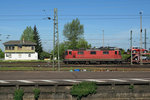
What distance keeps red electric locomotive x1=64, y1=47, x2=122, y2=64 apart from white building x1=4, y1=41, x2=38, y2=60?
82.7 ft

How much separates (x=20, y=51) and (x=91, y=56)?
31104 mm

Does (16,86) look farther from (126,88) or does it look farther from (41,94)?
(126,88)

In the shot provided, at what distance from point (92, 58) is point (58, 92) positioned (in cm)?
2505

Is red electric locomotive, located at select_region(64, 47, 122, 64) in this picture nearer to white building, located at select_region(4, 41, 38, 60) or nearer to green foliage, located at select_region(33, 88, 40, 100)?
green foliage, located at select_region(33, 88, 40, 100)

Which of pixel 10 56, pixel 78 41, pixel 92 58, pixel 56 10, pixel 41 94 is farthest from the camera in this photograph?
pixel 78 41

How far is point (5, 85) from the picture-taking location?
40.0 ft

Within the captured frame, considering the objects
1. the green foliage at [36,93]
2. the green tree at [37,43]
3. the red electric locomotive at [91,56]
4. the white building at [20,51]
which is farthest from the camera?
the green tree at [37,43]

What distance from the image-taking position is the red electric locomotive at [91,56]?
3675 cm

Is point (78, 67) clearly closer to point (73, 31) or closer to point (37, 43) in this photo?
point (73, 31)

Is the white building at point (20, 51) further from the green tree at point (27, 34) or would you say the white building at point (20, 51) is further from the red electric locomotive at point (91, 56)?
the green tree at point (27, 34)

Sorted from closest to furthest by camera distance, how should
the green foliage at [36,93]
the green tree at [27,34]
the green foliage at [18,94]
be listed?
the green foliage at [18,94], the green foliage at [36,93], the green tree at [27,34]

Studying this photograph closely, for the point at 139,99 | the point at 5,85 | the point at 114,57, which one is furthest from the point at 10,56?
the point at 139,99

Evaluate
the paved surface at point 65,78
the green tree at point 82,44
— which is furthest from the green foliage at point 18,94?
the green tree at point 82,44

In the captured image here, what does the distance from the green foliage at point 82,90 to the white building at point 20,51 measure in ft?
159
